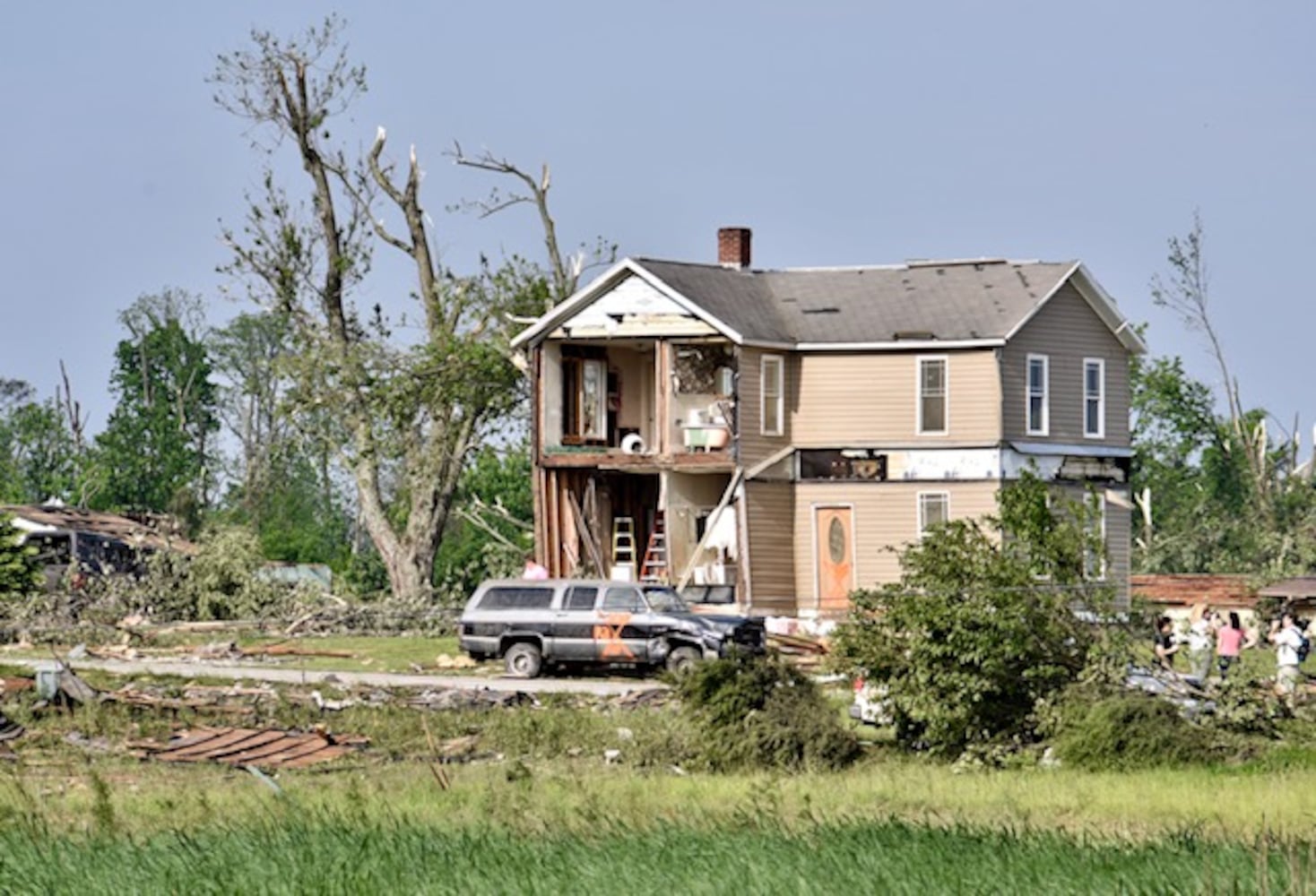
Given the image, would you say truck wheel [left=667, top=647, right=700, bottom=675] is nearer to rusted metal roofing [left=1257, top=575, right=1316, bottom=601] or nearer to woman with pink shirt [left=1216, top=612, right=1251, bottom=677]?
woman with pink shirt [left=1216, top=612, right=1251, bottom=677]

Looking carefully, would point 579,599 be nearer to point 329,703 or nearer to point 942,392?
point 329,703

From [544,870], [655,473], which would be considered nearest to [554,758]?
[544,870]

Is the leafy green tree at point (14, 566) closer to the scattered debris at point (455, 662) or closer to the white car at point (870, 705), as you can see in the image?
the scattered debris at point (455, 662)

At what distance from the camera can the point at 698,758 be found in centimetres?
3155

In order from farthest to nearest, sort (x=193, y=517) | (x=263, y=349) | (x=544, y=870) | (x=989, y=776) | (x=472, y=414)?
(x=263, y=349), (x=193, y=517), (x=472, y=414), (x=989, y=776), (x=544, y=870)

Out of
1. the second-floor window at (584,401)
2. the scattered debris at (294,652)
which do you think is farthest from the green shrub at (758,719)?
the second-floor window at (584,401)

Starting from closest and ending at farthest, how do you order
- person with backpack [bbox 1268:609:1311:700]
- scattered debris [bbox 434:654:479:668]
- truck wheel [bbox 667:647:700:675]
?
person with backpack [bbox 1268:609:1311:700]
truck wheel [bbox 667:647:700:675]
scattered debris [bbox 434:654:479:668]

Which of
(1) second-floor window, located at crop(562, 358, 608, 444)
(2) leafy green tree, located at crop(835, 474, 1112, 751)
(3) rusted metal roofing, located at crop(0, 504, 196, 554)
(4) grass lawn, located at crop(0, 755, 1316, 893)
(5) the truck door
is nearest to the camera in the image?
(4) grass lawn, located at crop(0, 755, 1316, 893)

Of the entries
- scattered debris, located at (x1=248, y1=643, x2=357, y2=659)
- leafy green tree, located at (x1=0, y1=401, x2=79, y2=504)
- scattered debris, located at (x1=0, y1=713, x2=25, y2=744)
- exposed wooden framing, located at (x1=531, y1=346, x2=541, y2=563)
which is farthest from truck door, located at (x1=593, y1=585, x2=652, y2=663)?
leafy green tree, located at (x1=0, y1=401, x2=79, y2=504)

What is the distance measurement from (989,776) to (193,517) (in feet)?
205

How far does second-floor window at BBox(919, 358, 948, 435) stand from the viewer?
49.4m

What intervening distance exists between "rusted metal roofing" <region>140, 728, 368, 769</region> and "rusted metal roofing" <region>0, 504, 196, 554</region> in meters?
27.4

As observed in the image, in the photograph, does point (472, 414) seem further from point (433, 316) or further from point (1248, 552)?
point (1248, 552)

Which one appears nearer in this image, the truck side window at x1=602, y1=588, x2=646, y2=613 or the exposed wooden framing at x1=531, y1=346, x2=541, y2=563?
the truck side window at x1=602, y1=588, x2=646, y2=613
